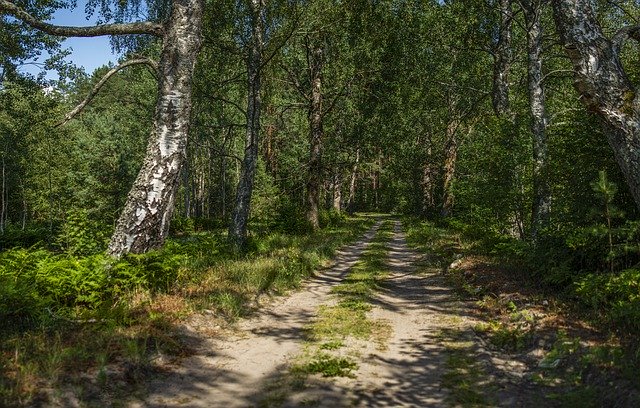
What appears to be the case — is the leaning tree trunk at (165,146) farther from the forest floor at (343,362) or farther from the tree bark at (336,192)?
the tree bark at (336,192)

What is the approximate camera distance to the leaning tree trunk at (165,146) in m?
7.88

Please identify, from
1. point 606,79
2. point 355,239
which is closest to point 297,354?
point 606,79

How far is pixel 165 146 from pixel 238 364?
435 centimetres

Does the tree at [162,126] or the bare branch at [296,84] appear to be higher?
the bare branch at [296,84]

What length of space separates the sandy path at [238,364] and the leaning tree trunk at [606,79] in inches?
211

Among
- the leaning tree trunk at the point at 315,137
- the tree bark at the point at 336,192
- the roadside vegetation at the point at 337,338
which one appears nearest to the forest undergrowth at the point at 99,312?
the roadside vegetation at the point at 337,338

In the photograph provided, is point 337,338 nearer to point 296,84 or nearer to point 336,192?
point 296,84

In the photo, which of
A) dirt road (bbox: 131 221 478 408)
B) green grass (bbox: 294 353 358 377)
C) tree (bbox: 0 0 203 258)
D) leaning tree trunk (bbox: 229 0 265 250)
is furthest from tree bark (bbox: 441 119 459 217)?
green grass (bbox: 294 353 358 377)

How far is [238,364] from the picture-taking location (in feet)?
18.2

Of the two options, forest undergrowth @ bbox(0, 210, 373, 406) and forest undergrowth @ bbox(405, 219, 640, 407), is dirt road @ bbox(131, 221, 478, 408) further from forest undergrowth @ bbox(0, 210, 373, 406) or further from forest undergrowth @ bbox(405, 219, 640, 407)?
forest undergrowth @ bbox(405, 219, 640, 407)

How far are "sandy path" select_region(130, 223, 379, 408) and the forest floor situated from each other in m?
0.01

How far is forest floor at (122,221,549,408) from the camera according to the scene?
454 cm

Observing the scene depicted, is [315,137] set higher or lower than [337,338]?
higher

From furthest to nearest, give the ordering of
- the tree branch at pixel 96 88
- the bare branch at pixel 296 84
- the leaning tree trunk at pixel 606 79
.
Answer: the bare branch at pixel 296 84, the tree branch at pixel 96 88, the leaning tree trunk at pixel 606 79
